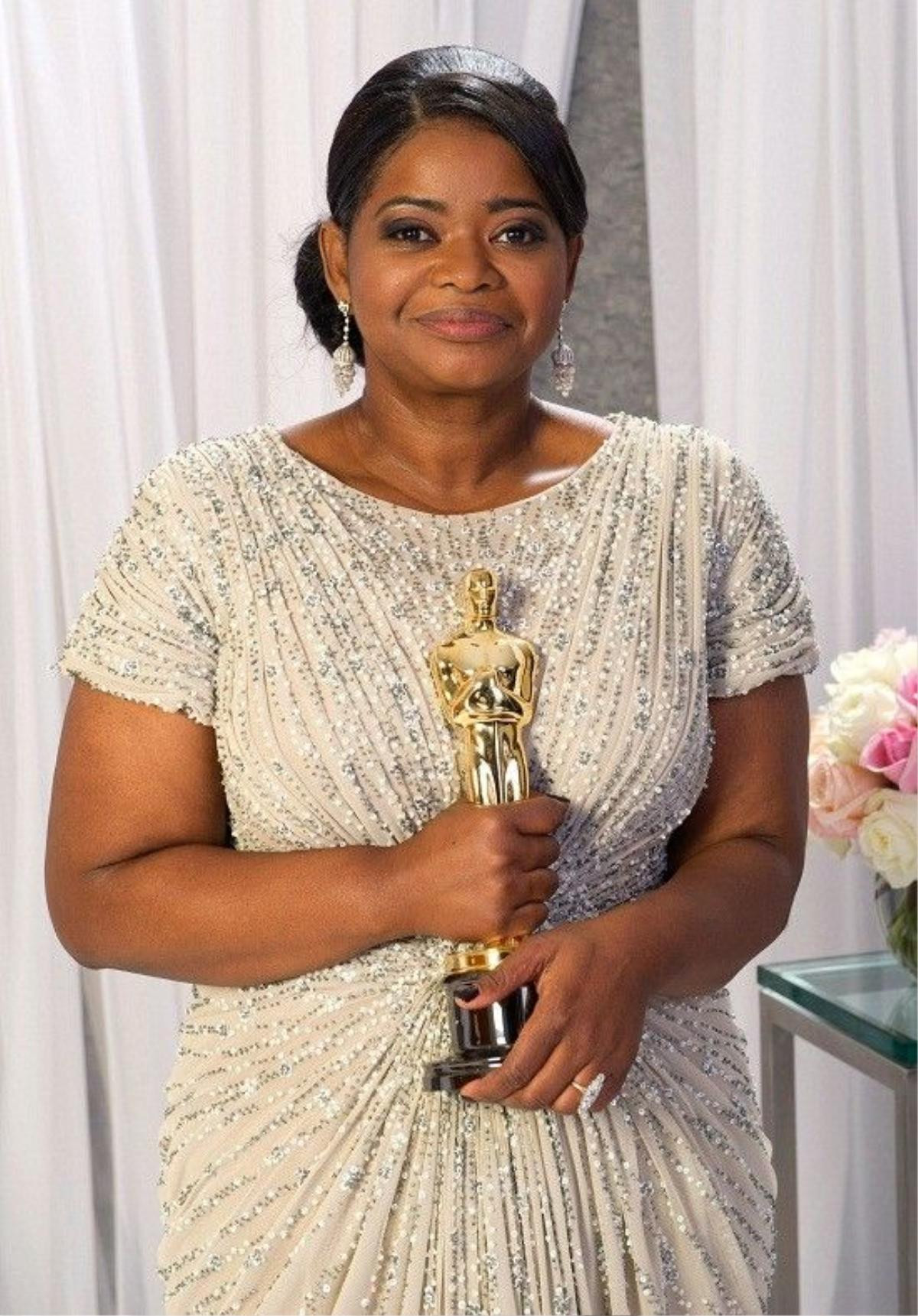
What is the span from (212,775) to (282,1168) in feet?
1.06

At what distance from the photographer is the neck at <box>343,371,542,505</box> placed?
1.75 meters

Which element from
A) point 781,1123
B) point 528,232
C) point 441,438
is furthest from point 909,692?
point 528,232

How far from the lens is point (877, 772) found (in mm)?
2508

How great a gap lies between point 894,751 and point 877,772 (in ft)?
0.14

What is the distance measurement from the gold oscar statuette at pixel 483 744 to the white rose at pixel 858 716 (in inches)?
39.9

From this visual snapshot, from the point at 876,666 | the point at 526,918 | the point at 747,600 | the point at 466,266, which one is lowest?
the point at 526,918

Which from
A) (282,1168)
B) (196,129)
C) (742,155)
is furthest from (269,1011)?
(742,155)

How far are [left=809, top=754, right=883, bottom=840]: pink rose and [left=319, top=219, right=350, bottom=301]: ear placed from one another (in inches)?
41.1

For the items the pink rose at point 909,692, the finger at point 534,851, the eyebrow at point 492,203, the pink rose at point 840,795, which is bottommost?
the pink rose at point 840,795

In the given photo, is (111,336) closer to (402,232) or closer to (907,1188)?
(402,232)

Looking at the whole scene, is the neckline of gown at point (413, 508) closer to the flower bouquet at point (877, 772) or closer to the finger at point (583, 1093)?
the finger at point (583, 1093)

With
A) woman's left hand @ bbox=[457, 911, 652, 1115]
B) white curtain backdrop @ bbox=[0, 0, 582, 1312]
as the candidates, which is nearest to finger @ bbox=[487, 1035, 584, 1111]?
woman's left hand @ bbox=[457, 911, 652, 1115]

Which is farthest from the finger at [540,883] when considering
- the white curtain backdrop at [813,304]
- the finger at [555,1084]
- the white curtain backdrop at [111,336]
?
the white curtain backdrop at [813,304]

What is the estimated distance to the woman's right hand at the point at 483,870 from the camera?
1479mm
